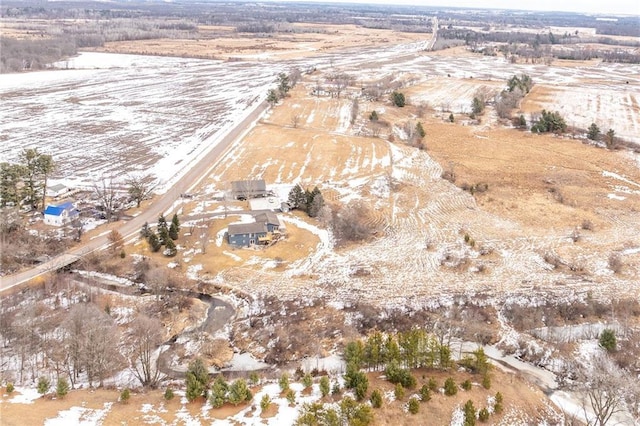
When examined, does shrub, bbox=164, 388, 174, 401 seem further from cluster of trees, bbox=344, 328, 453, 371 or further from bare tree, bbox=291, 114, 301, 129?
bare tree, bbox=291, 114, 301, 129

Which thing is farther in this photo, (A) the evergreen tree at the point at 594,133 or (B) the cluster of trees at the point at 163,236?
(A) the evergreen tree at the point at 594,133

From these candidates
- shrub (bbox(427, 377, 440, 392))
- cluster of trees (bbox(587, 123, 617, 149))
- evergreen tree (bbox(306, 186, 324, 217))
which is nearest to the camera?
shrub (bbox(427, 377, 440, 392))

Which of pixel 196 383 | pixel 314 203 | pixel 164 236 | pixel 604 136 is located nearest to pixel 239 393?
pixel 196 383

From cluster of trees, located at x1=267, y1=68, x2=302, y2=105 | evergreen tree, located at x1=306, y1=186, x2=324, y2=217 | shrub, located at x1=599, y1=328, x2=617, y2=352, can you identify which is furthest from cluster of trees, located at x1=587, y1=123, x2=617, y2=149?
cluster of trees, located at x1=267, y1=68, x2=302, y2=105

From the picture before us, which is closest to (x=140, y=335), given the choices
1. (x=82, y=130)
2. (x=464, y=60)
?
(x=82, y=130)

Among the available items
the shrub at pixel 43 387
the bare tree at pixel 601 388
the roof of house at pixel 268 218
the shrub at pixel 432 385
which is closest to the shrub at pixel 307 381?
the shrub at pixel 432 385

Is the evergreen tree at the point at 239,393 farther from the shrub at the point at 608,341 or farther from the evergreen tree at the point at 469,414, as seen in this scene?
the shrub at the point at 608,341
